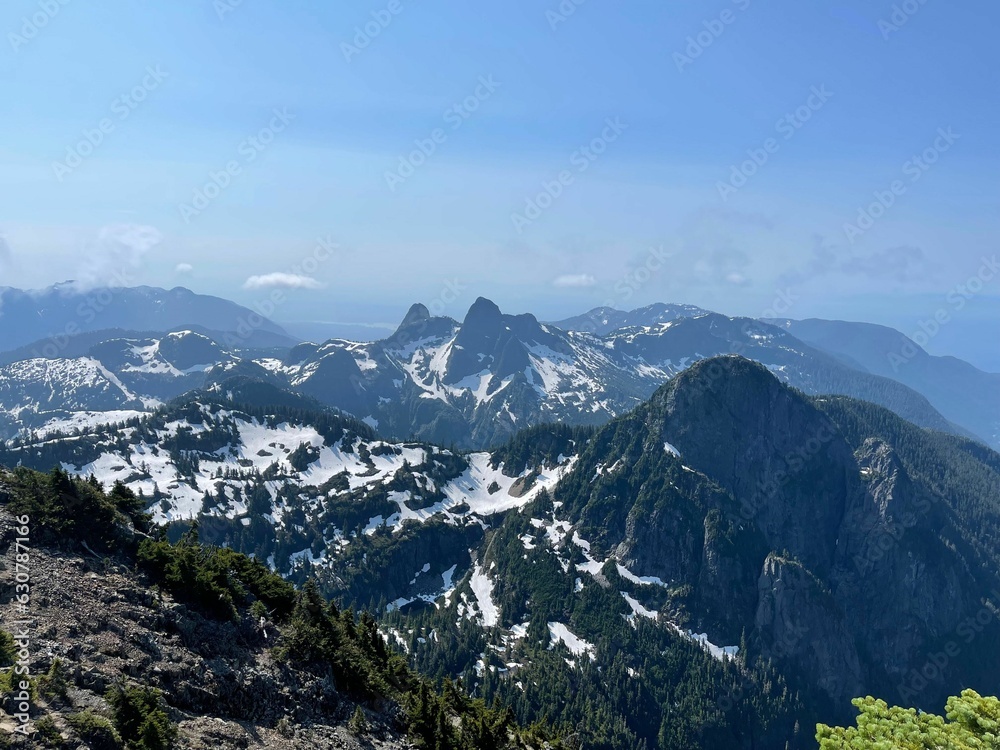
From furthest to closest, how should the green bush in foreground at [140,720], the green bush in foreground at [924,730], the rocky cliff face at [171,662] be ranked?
the rocky cliff face at [171,662] < the green bush in foreground at [140,720] < the green bush in foreground at [924,730]

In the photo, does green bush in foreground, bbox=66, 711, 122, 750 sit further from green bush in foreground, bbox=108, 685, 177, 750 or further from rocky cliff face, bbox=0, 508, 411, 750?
rocky cliff face, bbox=0, 508, 411, 750

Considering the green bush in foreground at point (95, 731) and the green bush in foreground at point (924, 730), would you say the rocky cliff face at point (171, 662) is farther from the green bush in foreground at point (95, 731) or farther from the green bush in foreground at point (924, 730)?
the green bush in foreground at point (924, 730)

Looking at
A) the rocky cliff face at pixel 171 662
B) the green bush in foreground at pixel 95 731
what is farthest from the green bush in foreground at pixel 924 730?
the green bush in foreground at pixel 95 731

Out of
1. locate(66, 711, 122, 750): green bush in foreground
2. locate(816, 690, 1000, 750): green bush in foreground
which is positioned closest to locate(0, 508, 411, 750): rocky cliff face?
locate(66, 711, 122, 750): green bush in foreground

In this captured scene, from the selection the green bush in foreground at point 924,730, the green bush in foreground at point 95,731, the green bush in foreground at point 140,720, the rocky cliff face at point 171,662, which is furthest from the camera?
the rocky cliff face at point 171,662

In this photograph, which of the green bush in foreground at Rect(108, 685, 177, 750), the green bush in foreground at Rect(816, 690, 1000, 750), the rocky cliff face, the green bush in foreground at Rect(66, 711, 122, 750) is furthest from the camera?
the rocky cliff face

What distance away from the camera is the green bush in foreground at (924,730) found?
82.9ft

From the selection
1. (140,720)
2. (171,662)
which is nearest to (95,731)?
(140,720)

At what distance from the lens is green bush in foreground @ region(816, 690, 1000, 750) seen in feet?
82.9

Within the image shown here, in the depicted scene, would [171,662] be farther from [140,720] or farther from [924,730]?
[924,730]

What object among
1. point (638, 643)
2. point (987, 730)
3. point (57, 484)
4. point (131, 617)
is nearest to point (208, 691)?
point (131, 617)

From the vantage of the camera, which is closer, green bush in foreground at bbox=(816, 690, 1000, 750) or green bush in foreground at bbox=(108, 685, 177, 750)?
green bush in foreground at bbox=(816, 690, 1000, 750)

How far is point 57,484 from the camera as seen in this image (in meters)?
43.3

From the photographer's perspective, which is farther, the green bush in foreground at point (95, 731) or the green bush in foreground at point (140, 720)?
the green bush in foreground at point (140, 720)
